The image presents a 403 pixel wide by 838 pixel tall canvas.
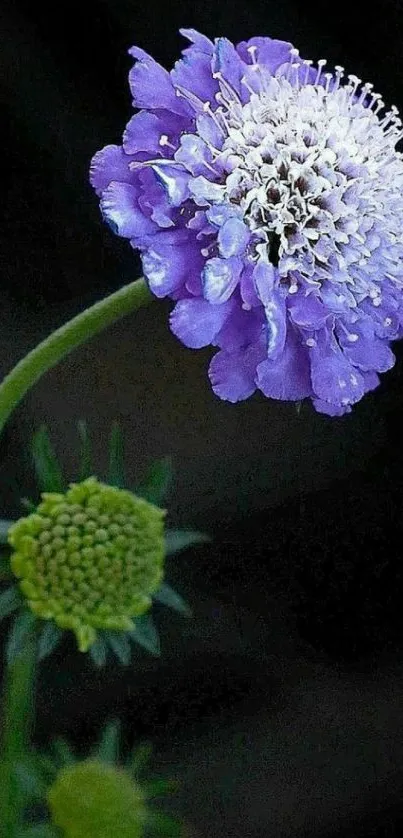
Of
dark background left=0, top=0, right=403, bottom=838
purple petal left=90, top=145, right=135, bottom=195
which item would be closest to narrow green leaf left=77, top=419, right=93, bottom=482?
dark background left=0, top=0, right=403, bottom=838

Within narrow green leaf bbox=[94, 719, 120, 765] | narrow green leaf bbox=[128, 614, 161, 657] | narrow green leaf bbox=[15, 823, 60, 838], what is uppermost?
narrow green leaf bbox=[128, 614, 161, 657]

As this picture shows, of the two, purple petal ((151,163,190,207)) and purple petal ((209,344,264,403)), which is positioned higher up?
purple petal ((151,163,190,207))

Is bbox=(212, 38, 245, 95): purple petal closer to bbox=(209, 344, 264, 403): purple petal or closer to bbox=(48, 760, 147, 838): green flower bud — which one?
bbox=(209, 344, 264, 403): purple petal

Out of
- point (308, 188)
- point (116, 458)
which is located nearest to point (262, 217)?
point (308, 188)

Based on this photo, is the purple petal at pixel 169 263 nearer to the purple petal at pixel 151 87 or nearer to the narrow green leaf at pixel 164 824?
the purple petal at pixel 151 87

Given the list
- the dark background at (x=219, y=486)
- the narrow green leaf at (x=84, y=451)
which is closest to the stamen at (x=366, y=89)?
the dark background at (x=219, y=486)

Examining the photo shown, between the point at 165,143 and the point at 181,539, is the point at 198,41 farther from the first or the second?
the point at 181,539

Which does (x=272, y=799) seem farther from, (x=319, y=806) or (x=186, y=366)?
(x=186, y=366)
